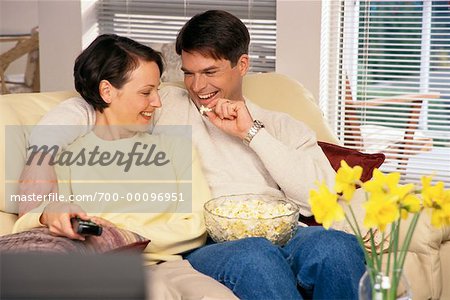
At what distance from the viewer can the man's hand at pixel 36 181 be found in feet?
7.24

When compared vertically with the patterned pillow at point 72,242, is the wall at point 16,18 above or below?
above

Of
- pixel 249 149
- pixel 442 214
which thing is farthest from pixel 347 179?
pixel 249 149

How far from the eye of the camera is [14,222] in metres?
2.31

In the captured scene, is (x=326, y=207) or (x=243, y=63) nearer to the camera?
(x=326, y=207)

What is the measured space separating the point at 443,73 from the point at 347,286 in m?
2.43

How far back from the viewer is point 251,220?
220 cm

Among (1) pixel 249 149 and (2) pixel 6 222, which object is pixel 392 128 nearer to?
(1) pixel 249 149

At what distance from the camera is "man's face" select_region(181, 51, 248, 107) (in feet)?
8.29

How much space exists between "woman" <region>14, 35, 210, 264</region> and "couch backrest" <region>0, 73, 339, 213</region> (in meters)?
0.14

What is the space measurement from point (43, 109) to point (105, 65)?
0.84 ft

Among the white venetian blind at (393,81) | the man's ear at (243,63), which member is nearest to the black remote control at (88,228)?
the man's ear at (243,63)

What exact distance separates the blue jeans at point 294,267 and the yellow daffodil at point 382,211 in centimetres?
56

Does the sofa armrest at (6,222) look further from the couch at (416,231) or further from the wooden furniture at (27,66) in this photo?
the wooden furniture at (27,66)

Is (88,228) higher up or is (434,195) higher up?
(434,195)
